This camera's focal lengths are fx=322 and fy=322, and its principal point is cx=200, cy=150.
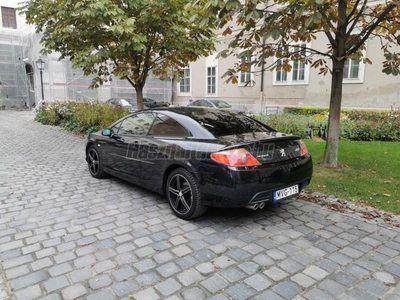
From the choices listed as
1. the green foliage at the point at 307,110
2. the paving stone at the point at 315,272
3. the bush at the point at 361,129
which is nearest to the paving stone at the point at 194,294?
the paving stone at the point at 315,272

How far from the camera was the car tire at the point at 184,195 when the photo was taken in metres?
3.93

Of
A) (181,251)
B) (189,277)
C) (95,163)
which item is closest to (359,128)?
(95,163)

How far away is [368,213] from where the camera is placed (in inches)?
169

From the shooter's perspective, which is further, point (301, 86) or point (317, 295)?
point (301, 86)

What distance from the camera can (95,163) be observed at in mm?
6160

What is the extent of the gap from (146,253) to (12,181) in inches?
161

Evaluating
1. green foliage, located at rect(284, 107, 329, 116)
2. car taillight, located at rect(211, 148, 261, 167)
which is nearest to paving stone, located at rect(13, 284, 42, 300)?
car taillight, located at rect(211, 148, 261, 167)

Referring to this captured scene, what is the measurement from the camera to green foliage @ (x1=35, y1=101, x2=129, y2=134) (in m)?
12.1

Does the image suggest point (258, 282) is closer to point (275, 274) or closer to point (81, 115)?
point (275, 274)

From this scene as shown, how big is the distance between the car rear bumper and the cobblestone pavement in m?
0.37

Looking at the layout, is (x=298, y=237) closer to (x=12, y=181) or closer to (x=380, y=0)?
(x=12, y=181)

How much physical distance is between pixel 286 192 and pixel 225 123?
4.07 feet

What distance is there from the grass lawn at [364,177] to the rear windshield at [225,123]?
157cm

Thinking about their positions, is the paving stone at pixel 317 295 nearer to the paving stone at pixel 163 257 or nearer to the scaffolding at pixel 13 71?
the paving stone at pixel 163 257
